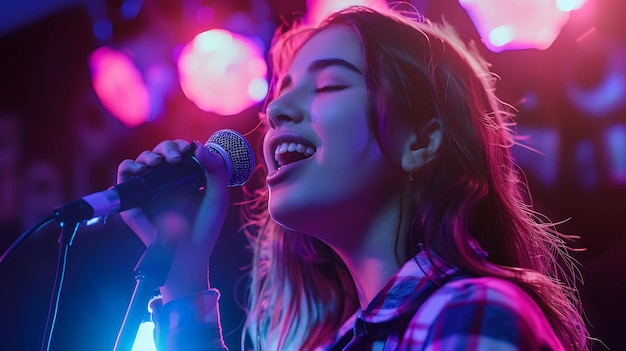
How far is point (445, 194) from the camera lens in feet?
4.20

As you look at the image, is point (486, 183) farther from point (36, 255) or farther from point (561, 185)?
point (36, 255)

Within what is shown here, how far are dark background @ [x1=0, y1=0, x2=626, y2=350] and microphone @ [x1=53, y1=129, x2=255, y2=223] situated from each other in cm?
87

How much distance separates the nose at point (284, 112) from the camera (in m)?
1.35

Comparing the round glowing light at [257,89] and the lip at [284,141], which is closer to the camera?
the lip at [284,141]

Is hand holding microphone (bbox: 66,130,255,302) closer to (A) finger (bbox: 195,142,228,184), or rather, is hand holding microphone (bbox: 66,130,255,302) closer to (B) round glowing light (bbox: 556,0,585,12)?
(A) finger (bbox: 195,142,228,184)

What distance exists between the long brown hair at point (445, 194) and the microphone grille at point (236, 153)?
314mm

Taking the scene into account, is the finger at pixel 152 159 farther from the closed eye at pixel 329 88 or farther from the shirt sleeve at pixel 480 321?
the shirt sleeve at pixel 480 321

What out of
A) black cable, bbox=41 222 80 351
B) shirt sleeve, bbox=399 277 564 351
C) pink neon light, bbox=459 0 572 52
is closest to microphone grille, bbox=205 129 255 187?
black cable, bbox=41 222 80 351

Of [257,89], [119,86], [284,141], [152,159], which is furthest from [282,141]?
[119,86]

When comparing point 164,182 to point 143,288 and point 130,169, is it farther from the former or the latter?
point 143,288

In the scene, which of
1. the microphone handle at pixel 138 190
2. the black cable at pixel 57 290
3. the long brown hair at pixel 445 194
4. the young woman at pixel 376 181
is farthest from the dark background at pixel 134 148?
the black cable at pixel 57 290

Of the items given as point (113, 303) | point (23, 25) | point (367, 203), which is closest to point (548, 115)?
point (367, 203)

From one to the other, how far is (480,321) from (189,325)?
2.25ft

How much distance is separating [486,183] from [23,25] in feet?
7.40
